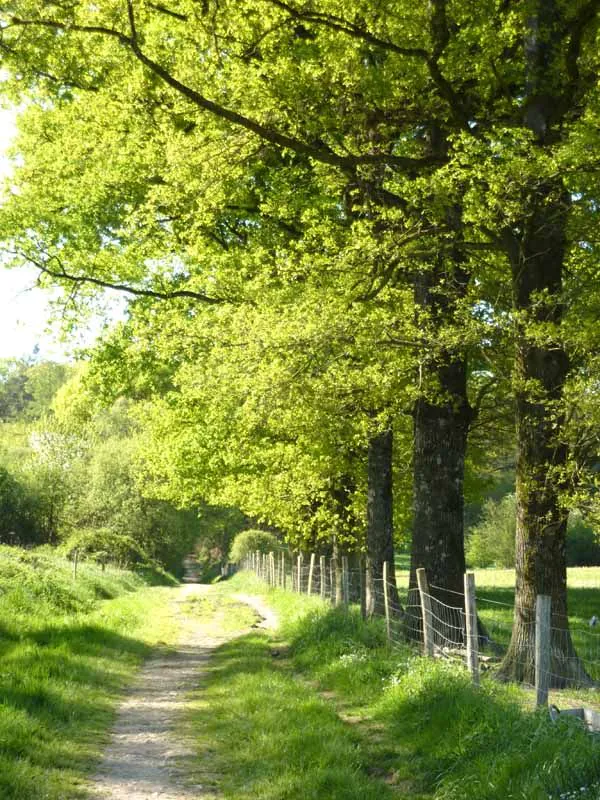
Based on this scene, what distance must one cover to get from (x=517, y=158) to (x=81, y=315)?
13324 mm

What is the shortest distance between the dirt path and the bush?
4364 cm

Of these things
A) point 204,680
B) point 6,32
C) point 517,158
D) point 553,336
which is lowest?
point 204,680

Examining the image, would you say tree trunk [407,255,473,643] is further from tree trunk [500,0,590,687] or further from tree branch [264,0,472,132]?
tree branch [264,0,472,132]

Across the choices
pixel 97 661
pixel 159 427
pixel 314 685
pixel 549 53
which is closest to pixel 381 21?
pixel 549 53

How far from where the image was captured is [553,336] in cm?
1094

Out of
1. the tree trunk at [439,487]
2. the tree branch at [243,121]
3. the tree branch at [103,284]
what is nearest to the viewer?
the tree branch at [243,121]

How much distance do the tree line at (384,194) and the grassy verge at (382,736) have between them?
2.23 meters

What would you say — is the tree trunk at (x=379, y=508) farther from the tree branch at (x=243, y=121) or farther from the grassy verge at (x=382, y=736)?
the tree branch at (x=243, y=121)

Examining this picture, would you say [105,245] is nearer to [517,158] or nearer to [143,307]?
[143,307]

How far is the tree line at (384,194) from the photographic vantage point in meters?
12.0

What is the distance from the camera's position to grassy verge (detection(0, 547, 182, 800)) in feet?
26.5

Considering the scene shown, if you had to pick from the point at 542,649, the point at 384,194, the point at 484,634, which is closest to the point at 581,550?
the point at 484,634

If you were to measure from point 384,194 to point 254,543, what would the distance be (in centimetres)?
4632

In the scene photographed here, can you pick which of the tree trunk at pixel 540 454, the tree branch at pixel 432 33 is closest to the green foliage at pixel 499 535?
the tree trunk at pixel 540 454
